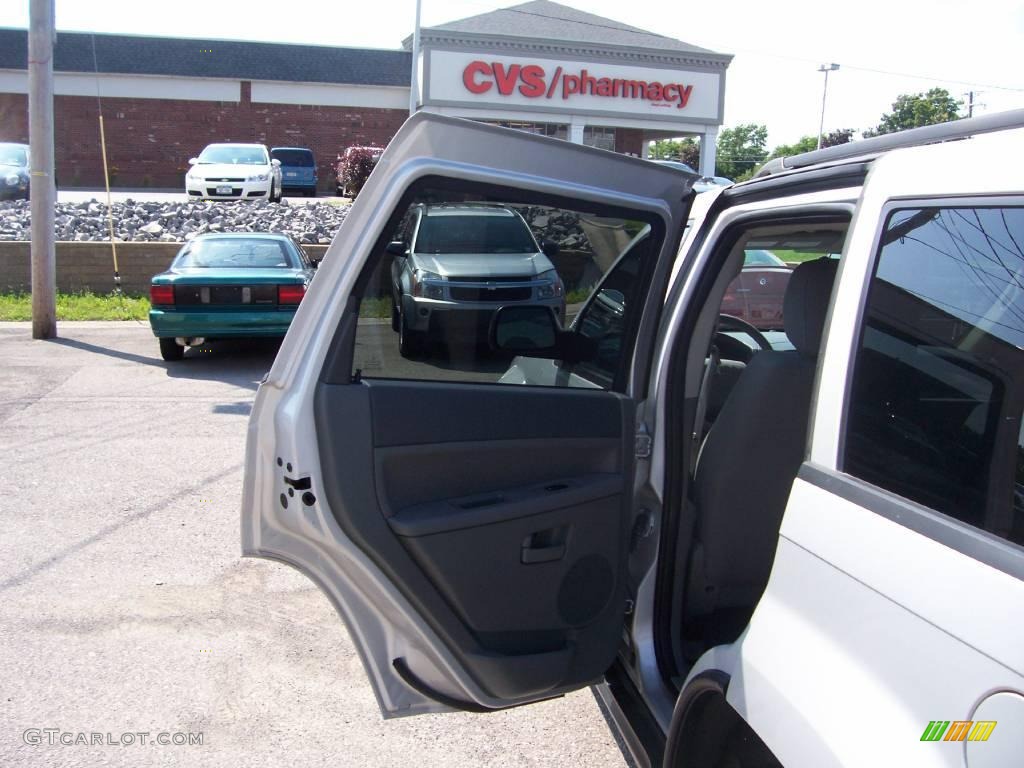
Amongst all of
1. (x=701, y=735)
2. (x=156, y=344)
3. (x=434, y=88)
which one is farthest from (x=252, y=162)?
(x=701, y=735)

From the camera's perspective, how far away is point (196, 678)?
12.7 feet

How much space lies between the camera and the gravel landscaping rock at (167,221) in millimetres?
15766

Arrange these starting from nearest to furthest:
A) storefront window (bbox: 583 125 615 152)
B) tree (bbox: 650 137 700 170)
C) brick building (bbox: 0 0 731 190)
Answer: storefront window (bbox: 583 125 615 152)
brick building (bbox: 0 0 731 190)
tree (bbox: 650 137 700 170)

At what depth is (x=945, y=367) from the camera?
6.30 ft

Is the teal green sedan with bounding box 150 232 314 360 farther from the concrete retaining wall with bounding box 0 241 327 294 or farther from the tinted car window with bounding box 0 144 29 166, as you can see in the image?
the tinted car window with bounding box 0 144 29 166

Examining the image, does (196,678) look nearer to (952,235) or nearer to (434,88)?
(952,235)

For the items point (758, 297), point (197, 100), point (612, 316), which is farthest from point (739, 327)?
point (197, 100)

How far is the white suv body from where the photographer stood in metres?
1.63

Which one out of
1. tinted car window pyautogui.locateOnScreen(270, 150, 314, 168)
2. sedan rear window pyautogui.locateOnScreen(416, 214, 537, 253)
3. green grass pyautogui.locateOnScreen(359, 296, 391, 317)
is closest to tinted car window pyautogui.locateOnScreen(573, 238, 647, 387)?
sedan rear window pyautogui.locateOnScreen(416, 214, 537, 253)

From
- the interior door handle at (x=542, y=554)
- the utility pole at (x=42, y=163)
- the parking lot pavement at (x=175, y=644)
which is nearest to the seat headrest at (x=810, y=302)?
the interior door handle at (x=542, y=554)

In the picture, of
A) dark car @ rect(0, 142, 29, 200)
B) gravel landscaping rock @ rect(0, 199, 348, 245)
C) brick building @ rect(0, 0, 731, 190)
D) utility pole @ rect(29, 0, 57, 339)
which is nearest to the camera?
utility pole @ rect(29, 0, 57, 339)

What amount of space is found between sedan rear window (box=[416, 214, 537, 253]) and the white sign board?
1032 inches

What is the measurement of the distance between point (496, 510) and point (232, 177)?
21.9m

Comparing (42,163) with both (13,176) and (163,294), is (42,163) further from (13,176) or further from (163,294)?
(13,176)
